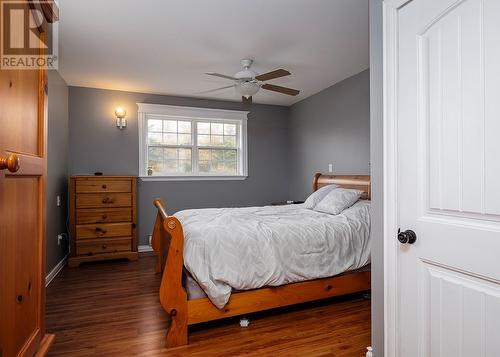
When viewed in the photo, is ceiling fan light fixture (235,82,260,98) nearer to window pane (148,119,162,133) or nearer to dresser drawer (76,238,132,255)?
window pane (148,119,162,133)

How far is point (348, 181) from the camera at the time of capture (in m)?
3.84

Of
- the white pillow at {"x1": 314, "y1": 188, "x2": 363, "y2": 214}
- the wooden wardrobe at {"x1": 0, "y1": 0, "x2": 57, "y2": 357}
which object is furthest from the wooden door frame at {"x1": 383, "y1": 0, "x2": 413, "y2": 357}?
the white pillow at {"x1": 314, "y1": 188, "x2": 363, "y2": 214}

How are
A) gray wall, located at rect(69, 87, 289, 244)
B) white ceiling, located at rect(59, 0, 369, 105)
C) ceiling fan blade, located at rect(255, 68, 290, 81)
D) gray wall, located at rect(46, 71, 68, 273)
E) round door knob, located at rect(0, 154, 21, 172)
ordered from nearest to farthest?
round door knob, located at rect(0, 154, 21, 172) → white ceiling, located at rect(59, 0, 369, 105) → ceiling fan blade, located at rect(255, 68, 290, 81) → gray wall, located at rect(46, 71, 68, 273) → gray wall, located at rect(69, 87, 289, 244)

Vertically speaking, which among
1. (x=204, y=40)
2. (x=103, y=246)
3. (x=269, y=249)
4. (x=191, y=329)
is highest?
(x=204, y=40)

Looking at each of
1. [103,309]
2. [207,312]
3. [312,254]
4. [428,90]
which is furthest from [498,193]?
[103,309]

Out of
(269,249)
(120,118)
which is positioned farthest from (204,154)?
(269,249)

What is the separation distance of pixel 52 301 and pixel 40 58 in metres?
2.65

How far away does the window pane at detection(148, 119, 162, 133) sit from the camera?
186 inches

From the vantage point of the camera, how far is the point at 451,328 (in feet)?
3.92

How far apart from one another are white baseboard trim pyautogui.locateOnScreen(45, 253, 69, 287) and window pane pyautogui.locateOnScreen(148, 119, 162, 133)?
221 centimetres

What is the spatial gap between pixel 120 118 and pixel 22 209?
13.0 ft

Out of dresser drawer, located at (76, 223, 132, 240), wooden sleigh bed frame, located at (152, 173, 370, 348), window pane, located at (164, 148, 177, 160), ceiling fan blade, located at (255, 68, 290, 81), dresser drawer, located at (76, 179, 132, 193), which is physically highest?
ceiling fan blade, located at (255, 68, 290, 81)

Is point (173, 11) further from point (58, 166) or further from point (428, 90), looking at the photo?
point (58, 166)

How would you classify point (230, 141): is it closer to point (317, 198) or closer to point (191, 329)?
point (317, 198)
